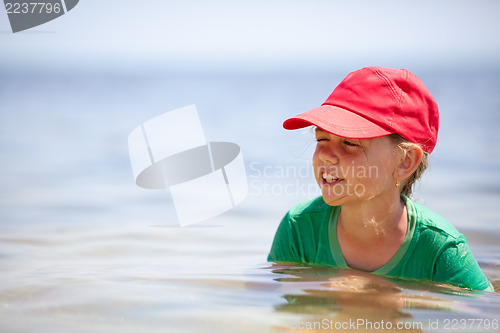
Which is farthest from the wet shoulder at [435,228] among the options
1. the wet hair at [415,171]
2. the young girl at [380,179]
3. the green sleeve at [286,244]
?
the green sleeve at [286,244]

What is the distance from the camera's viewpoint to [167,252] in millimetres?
3668

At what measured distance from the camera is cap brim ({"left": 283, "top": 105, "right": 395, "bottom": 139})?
249cm

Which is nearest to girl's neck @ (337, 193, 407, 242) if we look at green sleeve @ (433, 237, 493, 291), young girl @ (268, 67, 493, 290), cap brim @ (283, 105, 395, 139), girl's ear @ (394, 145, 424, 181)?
young girl @ (268, 67, 493, 290)

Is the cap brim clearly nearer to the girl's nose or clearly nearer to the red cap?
the red cap

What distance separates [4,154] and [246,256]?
3511mm

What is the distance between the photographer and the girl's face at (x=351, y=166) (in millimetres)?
2580

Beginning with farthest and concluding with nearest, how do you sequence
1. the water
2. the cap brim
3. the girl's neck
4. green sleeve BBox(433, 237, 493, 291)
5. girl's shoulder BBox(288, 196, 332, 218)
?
girl's shoulder BBox(288, 196, 332, 218) < the girl's neck < green sleeve BBox(433, 237, 493, 291) < the cap brim < the water

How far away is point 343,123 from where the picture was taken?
8.31 feet

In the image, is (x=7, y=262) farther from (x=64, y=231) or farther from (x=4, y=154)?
(x=4, y=154)

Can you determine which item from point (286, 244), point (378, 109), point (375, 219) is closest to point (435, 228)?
point (375, 219)

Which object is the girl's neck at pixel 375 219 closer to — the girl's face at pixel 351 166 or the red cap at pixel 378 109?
the girl's face at pixel 351 166

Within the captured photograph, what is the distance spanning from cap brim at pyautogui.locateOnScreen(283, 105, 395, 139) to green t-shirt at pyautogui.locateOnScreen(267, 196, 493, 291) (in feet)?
1.59

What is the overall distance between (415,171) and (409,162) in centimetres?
15

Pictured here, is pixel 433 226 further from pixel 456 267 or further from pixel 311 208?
pixel 311 208
